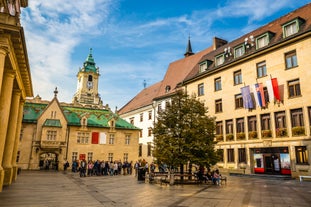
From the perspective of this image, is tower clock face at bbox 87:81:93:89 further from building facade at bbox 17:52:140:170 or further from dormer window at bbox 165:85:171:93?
dormer window at bbox 165:85:171:93

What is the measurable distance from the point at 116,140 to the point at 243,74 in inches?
923

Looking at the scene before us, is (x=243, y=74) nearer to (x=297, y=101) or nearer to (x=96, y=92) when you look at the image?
(x=297, y=101)

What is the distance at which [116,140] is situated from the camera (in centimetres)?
4306

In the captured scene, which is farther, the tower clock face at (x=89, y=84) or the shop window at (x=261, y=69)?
the tower clock face at (x=89, y=84)

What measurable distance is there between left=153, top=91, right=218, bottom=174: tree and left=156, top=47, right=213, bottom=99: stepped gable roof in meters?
22.9

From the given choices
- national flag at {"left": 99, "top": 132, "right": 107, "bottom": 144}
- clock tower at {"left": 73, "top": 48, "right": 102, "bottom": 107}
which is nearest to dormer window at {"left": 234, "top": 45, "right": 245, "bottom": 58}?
national flag at {"left": 99, "top": 132, "right": 107, "bottom": 144}

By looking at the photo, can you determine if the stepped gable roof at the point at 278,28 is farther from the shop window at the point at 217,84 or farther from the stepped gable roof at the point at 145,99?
the stepped gable roof at the point at 145,99

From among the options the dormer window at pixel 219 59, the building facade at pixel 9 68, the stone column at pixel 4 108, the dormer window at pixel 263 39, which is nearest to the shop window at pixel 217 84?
the dormer window at pixel 219 59

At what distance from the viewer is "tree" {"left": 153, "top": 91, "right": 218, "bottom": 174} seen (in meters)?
19.5

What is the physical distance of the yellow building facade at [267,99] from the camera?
24.7 metres

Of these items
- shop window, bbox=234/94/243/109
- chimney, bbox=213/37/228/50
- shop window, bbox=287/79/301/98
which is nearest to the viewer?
shop window, bbox=287/79/301/98

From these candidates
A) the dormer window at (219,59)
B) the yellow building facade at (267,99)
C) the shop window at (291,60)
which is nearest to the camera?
the yellow building facade at (267,99)

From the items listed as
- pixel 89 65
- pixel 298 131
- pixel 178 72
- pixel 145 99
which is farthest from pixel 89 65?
pixel 298 131

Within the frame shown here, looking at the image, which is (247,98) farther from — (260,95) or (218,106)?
(218,106)
